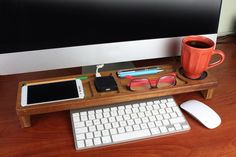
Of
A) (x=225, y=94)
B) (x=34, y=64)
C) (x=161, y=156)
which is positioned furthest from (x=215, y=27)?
(x=34, y=64)

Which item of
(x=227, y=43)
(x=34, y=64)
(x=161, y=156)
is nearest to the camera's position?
(x=161, y=156)

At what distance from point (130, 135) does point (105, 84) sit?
151 mm

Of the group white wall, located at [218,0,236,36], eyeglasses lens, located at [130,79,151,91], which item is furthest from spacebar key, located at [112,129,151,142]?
white wall, located at [218,0,236,36]

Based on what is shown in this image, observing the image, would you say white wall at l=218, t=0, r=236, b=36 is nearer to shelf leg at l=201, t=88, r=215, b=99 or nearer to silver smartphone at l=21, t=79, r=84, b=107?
shelf leg at l=201, t=88, r=215, b=99

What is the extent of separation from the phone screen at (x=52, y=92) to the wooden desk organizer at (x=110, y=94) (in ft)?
0.06

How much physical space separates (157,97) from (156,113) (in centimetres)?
7

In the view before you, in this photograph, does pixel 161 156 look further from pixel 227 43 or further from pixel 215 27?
pixel 227 43

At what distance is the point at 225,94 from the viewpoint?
0.74 meters

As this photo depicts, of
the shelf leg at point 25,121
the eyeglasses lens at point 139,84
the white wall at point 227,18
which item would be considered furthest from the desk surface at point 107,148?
the white wall at point 227,18

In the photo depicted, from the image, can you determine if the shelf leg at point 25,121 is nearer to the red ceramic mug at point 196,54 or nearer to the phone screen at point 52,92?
the phone screen at point 52,92

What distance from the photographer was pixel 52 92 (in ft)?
2.10

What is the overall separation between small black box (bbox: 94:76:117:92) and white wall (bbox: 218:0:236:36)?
621 mm

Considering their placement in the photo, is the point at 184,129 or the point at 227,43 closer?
the point at 184,129

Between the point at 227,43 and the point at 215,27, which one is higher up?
the point at 215,27
